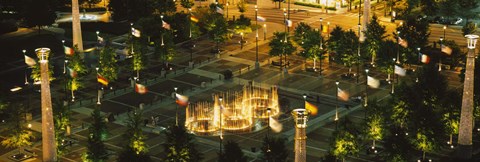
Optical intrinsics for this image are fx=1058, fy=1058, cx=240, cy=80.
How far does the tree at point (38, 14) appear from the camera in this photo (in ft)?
543

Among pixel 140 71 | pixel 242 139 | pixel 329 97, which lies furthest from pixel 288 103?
pixel 140 71

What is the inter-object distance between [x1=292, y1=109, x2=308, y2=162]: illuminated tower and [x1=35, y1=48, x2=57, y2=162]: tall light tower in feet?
91.3

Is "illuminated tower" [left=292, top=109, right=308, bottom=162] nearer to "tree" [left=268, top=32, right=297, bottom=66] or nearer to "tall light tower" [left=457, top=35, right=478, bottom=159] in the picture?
"tall light tower" [left=457, top=35, right=478, bottom=159]

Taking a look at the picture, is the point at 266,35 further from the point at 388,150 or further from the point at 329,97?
the point at 388,150

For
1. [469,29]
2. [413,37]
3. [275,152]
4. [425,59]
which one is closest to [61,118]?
[275,152]

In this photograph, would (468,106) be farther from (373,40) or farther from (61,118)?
(61,118)

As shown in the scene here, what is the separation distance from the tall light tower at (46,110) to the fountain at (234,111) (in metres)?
24.0

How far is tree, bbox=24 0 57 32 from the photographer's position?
165625 millimetres

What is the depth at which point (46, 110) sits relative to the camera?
3656 inches

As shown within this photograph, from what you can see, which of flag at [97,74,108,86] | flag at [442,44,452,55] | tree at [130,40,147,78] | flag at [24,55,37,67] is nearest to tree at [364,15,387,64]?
flag at [442,44,452,55]

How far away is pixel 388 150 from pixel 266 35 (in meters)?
64.9

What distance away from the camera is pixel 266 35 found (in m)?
167

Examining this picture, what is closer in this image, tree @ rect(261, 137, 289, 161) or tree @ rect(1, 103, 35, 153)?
tree @ rect(261, 137, 289, 161)

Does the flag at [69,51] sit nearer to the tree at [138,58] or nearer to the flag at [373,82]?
the tree at [138,58]
